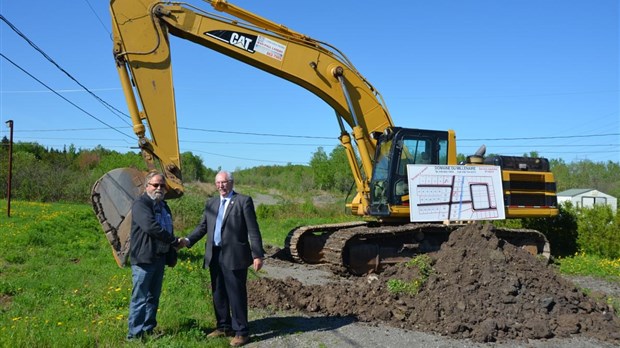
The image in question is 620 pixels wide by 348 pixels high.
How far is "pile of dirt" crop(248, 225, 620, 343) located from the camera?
6535mm

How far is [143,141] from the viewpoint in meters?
8.77

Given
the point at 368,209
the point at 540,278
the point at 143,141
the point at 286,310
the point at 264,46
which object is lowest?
the point at 286,310

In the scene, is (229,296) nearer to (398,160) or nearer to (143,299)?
(143,299)

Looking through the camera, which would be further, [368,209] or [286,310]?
[368,209]

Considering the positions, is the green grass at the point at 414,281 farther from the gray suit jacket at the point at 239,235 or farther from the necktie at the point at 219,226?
the necktie at the point at 219,226

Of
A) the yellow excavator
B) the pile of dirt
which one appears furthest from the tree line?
the pile of dirt

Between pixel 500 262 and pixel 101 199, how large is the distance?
571 centimetres

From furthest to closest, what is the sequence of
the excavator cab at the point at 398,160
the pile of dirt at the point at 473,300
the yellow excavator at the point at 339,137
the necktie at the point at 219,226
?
1. the excavator cab at the point at 398,160
2. the yellow excavator at the point at 339,137
3. the pile of dirt at the point at 473,300
4. the necktie at the point at 219,226

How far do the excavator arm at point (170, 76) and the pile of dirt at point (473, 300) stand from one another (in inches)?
93.7

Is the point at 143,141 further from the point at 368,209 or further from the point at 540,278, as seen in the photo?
the point at 540,278

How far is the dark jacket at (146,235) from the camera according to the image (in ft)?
18.3

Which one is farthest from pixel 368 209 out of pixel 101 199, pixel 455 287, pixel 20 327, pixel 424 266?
pixel 20 327

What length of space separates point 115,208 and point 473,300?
5.10 metres

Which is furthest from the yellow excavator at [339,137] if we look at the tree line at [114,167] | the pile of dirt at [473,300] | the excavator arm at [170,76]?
the tree line at [114,167]
